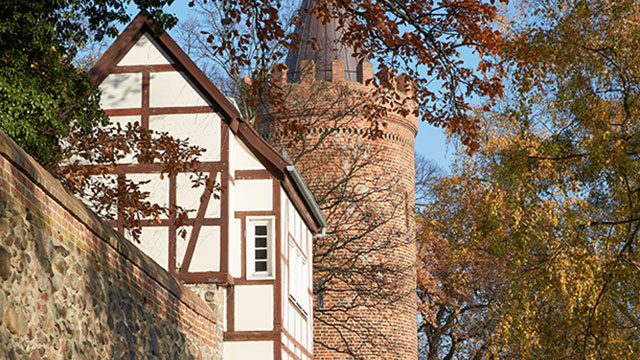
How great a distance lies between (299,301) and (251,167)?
315 centimetres

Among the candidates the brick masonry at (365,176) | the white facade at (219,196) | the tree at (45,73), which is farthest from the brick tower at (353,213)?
the tree at (45,73)

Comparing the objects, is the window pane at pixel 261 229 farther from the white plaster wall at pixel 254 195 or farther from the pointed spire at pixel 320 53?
the pointed spire at pixel 320 53

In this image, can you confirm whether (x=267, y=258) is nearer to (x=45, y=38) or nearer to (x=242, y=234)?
(x=242, y=234)

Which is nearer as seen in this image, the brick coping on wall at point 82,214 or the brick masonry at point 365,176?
the brick coping on wall at point 82,214

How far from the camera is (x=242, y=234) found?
15859 millimetres

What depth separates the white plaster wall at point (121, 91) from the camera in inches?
642

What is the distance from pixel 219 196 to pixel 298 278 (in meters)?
3.67

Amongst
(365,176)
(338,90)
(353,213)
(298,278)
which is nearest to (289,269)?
(298,278)

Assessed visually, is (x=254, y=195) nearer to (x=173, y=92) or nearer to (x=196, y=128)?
(x=196, y=128)

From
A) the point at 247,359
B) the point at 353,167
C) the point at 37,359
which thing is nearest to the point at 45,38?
the point at 247,359

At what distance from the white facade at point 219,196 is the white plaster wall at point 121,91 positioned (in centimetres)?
2

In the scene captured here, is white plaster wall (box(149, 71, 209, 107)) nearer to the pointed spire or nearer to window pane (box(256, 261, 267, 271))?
window pane (box(256, 261, 267, 271))

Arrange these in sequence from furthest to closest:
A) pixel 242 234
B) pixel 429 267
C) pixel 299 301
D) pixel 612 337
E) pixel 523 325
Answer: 1. pixel 429 267
2. pixel 299 301
3. pixel 242 234
4. pixel 523 325
5. pixel 612 337

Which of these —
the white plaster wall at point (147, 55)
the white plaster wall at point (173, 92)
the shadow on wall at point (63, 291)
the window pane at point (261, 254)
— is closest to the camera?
the shadow on wall at point (63, 291)
